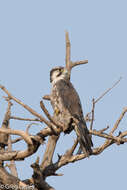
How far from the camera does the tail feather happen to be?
4289 mm

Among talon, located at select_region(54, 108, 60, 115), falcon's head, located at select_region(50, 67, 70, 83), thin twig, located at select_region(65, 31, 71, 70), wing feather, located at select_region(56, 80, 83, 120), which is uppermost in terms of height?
thin twig, located at select_region(65, 31, 71, 70)

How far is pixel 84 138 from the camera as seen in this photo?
4398mm

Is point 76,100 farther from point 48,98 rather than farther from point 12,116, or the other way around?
point 12,116

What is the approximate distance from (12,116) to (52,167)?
0.77m

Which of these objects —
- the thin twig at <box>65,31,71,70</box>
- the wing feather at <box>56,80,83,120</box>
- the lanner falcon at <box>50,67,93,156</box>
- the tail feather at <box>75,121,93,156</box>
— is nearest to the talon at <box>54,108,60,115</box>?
the lanner falcon at <box>50,67,93,156</box>

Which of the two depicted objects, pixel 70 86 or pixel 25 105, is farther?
pixel 70 86

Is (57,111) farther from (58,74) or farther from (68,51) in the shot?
(68,51)

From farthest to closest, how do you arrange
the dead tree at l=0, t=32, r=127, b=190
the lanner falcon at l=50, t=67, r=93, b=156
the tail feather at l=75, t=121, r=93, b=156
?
the lanner falcon at l=50, t=67, r=93, b=156, the tail feather at l=75, t=121, r=93, b=156, the dead tree at l=0, t=32, r=127, b=190

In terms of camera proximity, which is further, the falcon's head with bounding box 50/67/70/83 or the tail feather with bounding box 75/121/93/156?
the falcon's head with bounding box 50/67/70/83

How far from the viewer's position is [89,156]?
419cm

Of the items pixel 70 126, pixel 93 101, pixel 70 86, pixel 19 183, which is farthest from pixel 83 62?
pixel 19 183

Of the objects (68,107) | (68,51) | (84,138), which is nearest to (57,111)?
(68,107)

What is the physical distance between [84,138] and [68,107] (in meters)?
0.73

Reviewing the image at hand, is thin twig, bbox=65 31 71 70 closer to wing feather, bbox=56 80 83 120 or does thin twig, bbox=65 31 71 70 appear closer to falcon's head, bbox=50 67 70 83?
falcon's head, bbox=50 67 70 83
